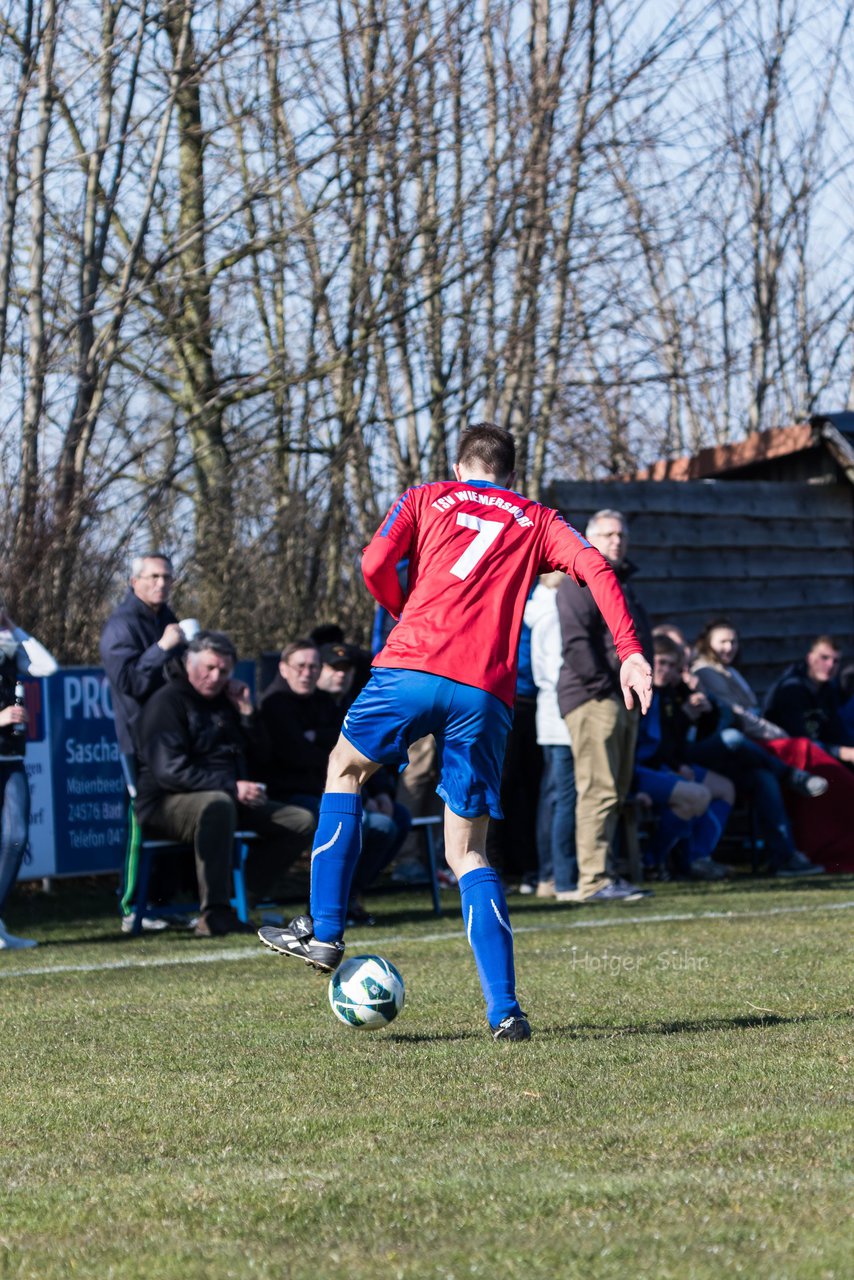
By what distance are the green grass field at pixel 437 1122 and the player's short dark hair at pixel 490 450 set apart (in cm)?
185

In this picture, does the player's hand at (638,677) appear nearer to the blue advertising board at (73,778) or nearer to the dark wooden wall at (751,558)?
the blue advertising board at (73,778)

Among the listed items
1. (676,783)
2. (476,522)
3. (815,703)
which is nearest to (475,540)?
(476,522)

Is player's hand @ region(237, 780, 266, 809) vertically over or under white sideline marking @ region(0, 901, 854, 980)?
over

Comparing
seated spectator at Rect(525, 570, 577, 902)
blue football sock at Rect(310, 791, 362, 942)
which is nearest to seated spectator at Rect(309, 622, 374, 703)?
seated spectator at Rect(525, 570, 577, 902)

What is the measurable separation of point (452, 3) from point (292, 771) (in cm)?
726

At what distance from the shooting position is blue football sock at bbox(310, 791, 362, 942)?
5812 millimetres

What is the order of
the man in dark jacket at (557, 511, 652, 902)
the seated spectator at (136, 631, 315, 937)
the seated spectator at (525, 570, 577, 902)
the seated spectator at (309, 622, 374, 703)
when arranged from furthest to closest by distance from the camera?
1. the seated spectator at (525, 570, 577, 902)
2. the seated spectator at (309, 622, 374, 703)
3. the man in dark jacket at (557, 511, 652, 902)
4. the seated spectator at (136, 631, 315, 937)

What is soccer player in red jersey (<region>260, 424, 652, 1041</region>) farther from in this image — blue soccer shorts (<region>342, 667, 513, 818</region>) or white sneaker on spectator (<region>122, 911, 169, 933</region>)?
white sneaker on spectator (<region>122, 911, 169, 933</region>)

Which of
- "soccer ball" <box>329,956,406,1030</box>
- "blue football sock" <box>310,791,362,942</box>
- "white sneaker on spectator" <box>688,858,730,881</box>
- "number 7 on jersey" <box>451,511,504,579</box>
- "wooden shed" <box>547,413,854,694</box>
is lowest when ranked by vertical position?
"white sneaker on spectator" <box>688,858,730,881</box>

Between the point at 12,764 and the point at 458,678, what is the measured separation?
4.26m

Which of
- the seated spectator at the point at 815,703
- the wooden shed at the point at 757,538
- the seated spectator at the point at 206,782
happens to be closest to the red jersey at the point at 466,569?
the seated spectator at the point at 206,782

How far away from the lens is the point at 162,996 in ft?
22.9

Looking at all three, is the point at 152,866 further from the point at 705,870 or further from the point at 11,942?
the point at 705,870

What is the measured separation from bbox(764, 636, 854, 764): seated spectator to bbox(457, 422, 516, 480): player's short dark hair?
7.91 m
